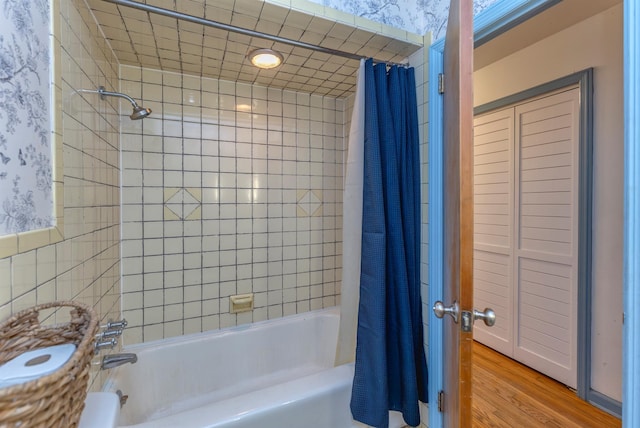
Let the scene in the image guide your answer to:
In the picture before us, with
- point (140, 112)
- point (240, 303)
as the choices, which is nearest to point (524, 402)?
point (240, 303)

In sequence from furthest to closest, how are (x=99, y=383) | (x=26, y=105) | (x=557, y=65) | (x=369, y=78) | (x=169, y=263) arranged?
1. (x=557, y=65)
2. (x=169, y=263)
3. (x=369, y=78)
4. (x=99, y=383)
5. (x=26, y=105)

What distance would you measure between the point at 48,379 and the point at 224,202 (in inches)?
59.8

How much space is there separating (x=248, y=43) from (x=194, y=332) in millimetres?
1699

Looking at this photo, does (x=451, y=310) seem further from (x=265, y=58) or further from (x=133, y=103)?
(x=133, y=103)

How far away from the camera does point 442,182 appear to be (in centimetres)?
129

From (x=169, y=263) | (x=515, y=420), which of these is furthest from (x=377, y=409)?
(x=169, y=263)

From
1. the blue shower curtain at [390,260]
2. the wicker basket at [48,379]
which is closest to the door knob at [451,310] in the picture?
the blue shower curtain at [390,260]

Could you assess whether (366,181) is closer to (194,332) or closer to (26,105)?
(26,105)

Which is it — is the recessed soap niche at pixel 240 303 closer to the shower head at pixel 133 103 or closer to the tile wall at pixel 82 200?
the tile wall at pixel 82 200

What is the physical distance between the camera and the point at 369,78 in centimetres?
132

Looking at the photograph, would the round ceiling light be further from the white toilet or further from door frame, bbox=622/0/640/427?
the white toilet

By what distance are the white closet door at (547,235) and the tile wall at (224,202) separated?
1442 mm

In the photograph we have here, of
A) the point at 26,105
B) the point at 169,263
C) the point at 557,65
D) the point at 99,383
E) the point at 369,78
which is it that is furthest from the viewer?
the point at 557,65

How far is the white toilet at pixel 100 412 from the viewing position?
0.66 metres
